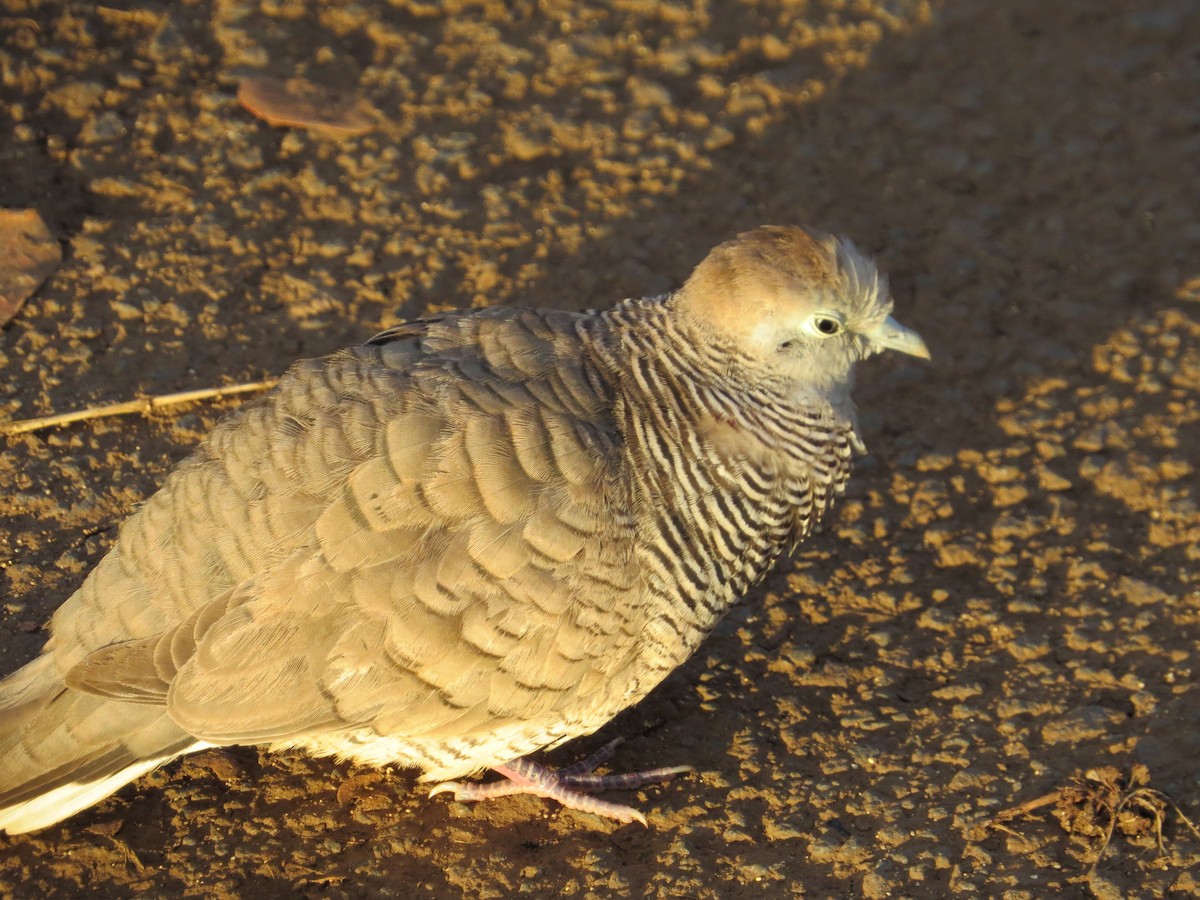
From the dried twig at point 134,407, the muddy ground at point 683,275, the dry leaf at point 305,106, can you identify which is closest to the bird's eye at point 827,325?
the muddy ground at point 683,275

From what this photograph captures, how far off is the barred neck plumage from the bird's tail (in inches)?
57.4

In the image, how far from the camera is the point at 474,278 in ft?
18.5

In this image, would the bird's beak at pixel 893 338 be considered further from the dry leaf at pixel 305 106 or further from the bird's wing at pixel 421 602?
the dry leaf at pixel 305 106

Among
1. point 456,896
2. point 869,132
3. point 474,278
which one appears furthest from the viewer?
point 869,132

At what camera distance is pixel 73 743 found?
3.59 meters

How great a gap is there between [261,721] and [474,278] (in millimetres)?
2629

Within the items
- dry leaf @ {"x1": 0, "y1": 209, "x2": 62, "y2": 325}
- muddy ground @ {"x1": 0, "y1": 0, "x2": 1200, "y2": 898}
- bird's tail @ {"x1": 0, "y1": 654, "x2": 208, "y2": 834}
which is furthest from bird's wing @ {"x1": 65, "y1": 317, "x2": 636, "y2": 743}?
dry leaf @ {"x1": 0, "y1": 209, "x2": 62, "y2": 325}

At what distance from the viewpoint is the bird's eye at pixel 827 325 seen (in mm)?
3949

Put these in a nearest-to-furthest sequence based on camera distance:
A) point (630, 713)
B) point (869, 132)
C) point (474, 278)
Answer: point (630, 713) < point (474, 278) < point (869, 132)

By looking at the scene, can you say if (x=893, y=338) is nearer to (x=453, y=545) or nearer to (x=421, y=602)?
(x=453, y=545)

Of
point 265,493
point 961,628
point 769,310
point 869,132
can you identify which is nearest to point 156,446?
point 265,493

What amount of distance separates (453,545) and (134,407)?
206 centimetres

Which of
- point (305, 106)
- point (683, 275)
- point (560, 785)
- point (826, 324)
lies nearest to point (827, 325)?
point (826, 324)

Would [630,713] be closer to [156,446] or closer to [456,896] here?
[456,896]
